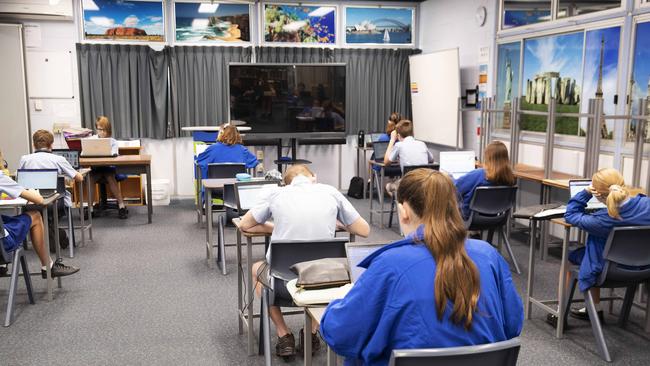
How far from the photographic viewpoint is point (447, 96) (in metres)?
8.09

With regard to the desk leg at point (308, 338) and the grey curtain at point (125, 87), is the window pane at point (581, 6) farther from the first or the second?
the grey curtain at point (125, 87)

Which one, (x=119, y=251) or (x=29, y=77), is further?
(x=29, y=77)

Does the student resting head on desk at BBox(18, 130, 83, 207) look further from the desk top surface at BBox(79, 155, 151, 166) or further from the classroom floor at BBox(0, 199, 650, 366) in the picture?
the desk top surface at BBox(79, 155, 151, 166)

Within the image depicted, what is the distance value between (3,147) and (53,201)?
4277 mm

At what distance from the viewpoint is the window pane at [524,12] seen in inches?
259

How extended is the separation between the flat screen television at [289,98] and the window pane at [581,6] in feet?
10.6

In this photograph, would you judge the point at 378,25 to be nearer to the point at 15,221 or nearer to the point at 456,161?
the point at 456,161

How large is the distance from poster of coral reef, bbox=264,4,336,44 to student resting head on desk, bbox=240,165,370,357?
5931 mm

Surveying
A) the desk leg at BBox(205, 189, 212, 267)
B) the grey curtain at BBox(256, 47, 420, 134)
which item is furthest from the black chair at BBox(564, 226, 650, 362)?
the grey curtain at BBox(256, 47, 420, 134)

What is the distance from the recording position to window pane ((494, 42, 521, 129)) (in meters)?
7.08

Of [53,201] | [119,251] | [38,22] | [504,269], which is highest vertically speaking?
[38,22]

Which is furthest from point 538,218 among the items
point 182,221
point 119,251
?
point 182,221

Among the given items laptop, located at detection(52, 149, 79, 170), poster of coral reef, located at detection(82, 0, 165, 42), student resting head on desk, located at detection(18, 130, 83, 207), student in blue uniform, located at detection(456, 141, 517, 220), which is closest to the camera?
student in blue uniform, located at detection(456, 141, 517, 220)

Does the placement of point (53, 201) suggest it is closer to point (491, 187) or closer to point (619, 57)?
point (491, 187)
